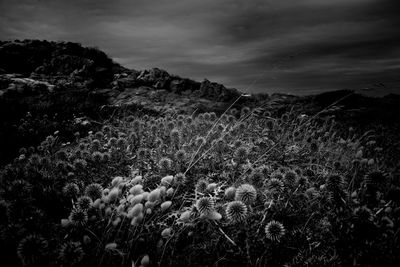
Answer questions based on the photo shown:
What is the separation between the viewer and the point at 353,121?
10.4 metres

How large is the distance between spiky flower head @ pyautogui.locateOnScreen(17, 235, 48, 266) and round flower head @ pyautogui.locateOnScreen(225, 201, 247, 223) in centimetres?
157

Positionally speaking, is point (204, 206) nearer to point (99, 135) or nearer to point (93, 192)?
point (93, 192)

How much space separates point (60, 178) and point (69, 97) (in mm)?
7996

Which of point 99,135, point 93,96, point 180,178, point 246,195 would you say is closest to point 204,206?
point 246,195

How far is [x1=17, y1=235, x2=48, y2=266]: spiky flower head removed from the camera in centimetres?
244

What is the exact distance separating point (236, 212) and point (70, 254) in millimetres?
1451

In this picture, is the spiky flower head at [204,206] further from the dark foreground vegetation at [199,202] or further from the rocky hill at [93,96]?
the rocky hill at [93,96]

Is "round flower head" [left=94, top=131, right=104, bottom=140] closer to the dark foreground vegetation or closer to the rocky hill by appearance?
the dark foreground vegetation

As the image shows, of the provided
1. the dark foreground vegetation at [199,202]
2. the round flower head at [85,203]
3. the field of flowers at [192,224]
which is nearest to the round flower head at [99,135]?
the dark foreground vegetation at [199,202]

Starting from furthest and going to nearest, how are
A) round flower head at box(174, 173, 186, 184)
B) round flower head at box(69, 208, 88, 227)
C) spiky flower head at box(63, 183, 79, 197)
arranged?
round flower head at box(174, 173, 186, 184)
spiky flower head at box(63, 183, 79, 197)
round flower head at box(69, 208, 88, 227)

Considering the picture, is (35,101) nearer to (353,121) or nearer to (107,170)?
(107,170)

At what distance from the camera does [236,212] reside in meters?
2.97

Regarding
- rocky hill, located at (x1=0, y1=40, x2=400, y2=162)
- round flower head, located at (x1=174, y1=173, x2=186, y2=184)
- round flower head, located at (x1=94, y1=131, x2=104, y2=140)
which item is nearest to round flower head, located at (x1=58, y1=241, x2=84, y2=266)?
round flower head, located at (x1=174, y1=173, x2=186, y2=184)

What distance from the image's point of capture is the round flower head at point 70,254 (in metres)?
2.48
